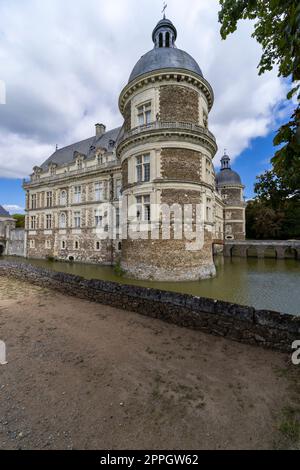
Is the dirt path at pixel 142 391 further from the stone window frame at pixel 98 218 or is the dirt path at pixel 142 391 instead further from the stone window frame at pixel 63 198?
the stone window frame at pixel 63 198

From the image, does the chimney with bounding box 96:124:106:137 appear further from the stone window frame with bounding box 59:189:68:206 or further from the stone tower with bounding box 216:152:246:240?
the stone tower with bounding box 216:152:246:240

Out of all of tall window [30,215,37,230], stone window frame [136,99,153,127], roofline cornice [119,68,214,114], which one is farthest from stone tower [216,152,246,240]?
tall window [30,215,37,230]

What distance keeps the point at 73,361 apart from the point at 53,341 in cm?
105

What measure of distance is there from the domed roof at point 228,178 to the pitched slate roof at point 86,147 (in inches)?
823

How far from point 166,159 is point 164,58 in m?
6.52

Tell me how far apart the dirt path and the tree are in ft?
10.2

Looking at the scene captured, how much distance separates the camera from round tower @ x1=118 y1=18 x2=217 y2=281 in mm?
12336

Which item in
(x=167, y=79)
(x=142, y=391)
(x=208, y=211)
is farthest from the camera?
(x=208, y=211)

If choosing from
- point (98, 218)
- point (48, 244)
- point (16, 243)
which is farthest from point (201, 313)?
point (16, 243)

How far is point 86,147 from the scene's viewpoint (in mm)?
25516

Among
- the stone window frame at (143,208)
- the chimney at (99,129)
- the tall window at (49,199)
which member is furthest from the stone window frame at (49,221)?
the stone window frame at (143,208)

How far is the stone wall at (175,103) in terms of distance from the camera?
12.5 metres

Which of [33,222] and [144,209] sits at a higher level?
[33,222]

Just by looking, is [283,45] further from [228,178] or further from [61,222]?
[228,178]
